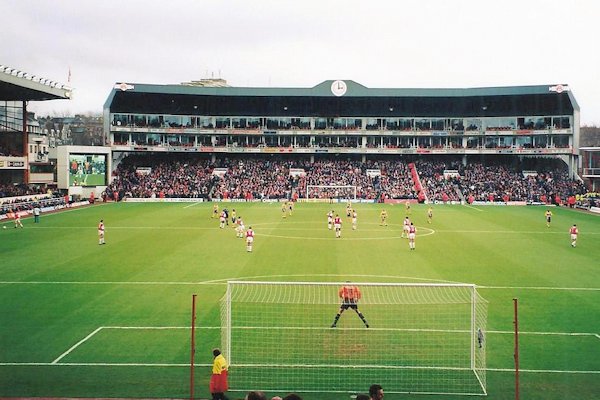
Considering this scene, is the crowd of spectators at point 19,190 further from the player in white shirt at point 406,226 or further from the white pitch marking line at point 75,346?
the white pitch marking line at point 75,346

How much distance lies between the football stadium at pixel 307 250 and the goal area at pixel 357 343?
0.08 m

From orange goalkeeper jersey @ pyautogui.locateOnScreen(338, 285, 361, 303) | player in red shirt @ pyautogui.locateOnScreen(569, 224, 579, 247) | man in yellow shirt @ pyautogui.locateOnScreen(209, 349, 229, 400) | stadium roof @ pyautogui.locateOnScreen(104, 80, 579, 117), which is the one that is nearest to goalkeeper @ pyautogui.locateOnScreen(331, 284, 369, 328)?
orange goalkeeper jersey @ pyautogui.locateOnScreen(338, 285, 361, 303)

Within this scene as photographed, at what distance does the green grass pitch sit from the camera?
13.3 metres

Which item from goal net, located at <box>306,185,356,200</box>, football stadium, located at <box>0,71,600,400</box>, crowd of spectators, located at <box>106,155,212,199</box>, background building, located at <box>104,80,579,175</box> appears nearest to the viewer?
football stadium, located at <box>0,71,600,400</box>

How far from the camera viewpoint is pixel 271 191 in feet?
254

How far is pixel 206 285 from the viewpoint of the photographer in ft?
74.4

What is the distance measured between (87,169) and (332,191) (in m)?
31.6

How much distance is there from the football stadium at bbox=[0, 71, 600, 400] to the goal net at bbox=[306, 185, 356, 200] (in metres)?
0.31

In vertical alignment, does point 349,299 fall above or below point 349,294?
below

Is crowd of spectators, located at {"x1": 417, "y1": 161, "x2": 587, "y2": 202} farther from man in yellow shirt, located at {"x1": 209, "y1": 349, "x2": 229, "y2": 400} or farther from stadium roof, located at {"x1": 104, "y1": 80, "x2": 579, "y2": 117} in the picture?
man in yellow shirt, located at {"x1": 209, "y1": 349, "x2": 229, "y2": 400}

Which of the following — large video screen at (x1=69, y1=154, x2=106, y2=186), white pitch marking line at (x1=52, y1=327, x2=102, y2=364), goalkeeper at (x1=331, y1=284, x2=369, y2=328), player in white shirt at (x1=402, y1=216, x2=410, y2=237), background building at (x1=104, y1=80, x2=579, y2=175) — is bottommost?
white pitch marking line at (x1=52, y1=327, x2=102, y2=364)

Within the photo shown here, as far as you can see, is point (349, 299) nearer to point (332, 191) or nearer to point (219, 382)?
point (219, 382)

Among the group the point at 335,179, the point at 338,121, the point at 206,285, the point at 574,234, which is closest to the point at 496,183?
the point at 335,179

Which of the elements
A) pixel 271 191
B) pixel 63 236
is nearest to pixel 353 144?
pixel 271 191
